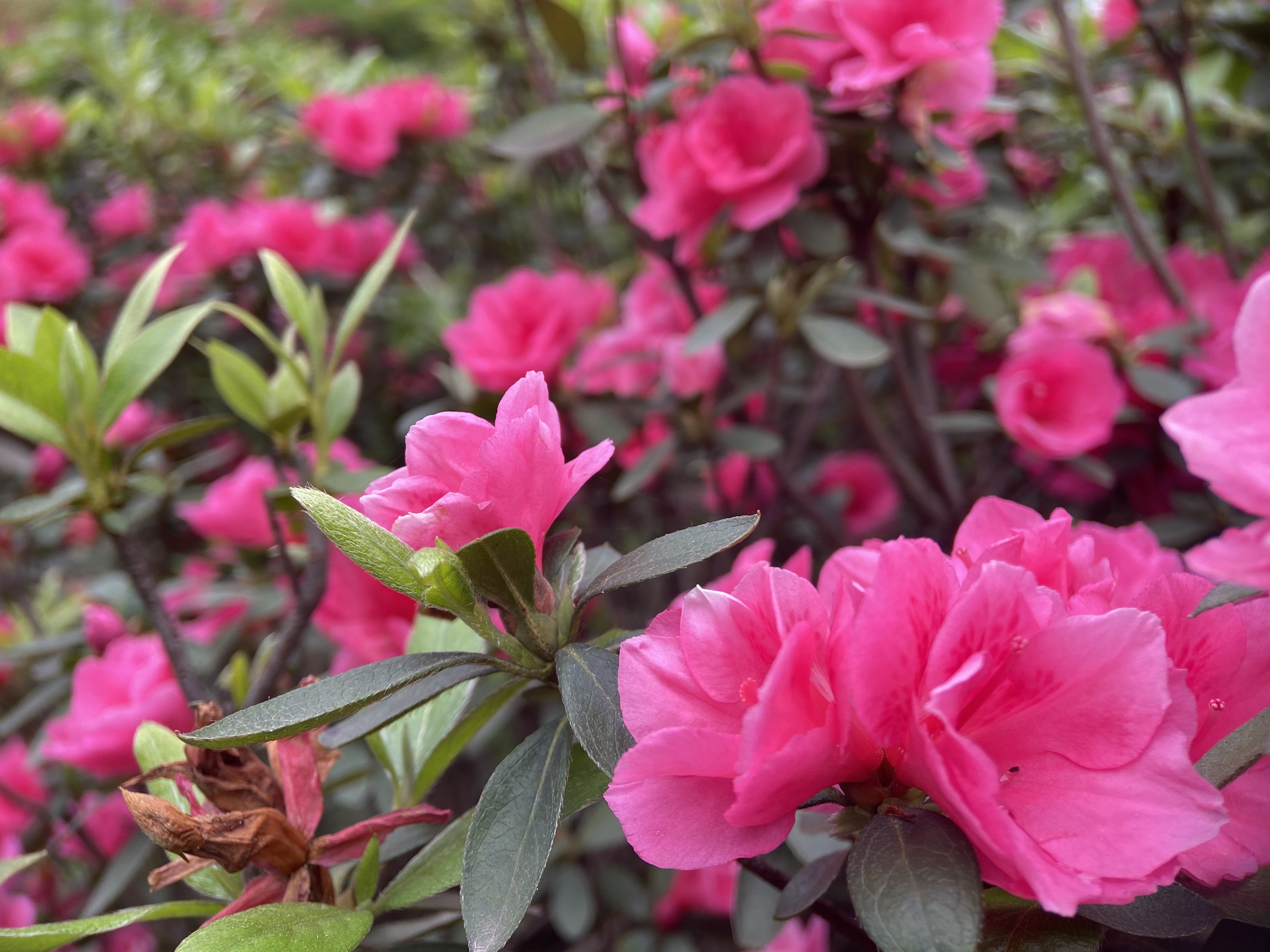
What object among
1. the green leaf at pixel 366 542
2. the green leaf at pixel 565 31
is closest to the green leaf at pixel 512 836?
the green leaf at pixel 366 542

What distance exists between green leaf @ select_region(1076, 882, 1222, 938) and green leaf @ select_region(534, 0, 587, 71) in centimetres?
120

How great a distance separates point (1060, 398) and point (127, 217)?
2.09m

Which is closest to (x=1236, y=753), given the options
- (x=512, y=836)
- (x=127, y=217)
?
(x=512, y=836)

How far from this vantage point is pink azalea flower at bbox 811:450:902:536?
1540 millimetres

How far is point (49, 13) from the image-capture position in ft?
13.8

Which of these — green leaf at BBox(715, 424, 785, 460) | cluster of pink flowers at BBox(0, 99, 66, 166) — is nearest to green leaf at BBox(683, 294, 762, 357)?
green leaf at BBox(715, 424, 785, 460)

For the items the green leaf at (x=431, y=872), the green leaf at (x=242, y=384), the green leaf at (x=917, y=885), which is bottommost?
the green leaf at (x=431, y=872)

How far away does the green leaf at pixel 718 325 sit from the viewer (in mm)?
1078

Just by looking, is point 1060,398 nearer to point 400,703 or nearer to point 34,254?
point 400,703

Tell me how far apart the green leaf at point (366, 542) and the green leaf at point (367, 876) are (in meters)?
0.17

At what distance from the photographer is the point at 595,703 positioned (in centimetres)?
47

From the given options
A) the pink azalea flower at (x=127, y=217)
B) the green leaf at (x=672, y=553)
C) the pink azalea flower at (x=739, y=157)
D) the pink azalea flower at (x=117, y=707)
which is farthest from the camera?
the pink azalea flower at (x=127, y=217)

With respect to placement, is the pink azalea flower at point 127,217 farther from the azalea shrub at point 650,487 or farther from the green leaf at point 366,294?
the green leaf at point 366,294

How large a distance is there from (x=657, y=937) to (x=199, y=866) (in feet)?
3.46
